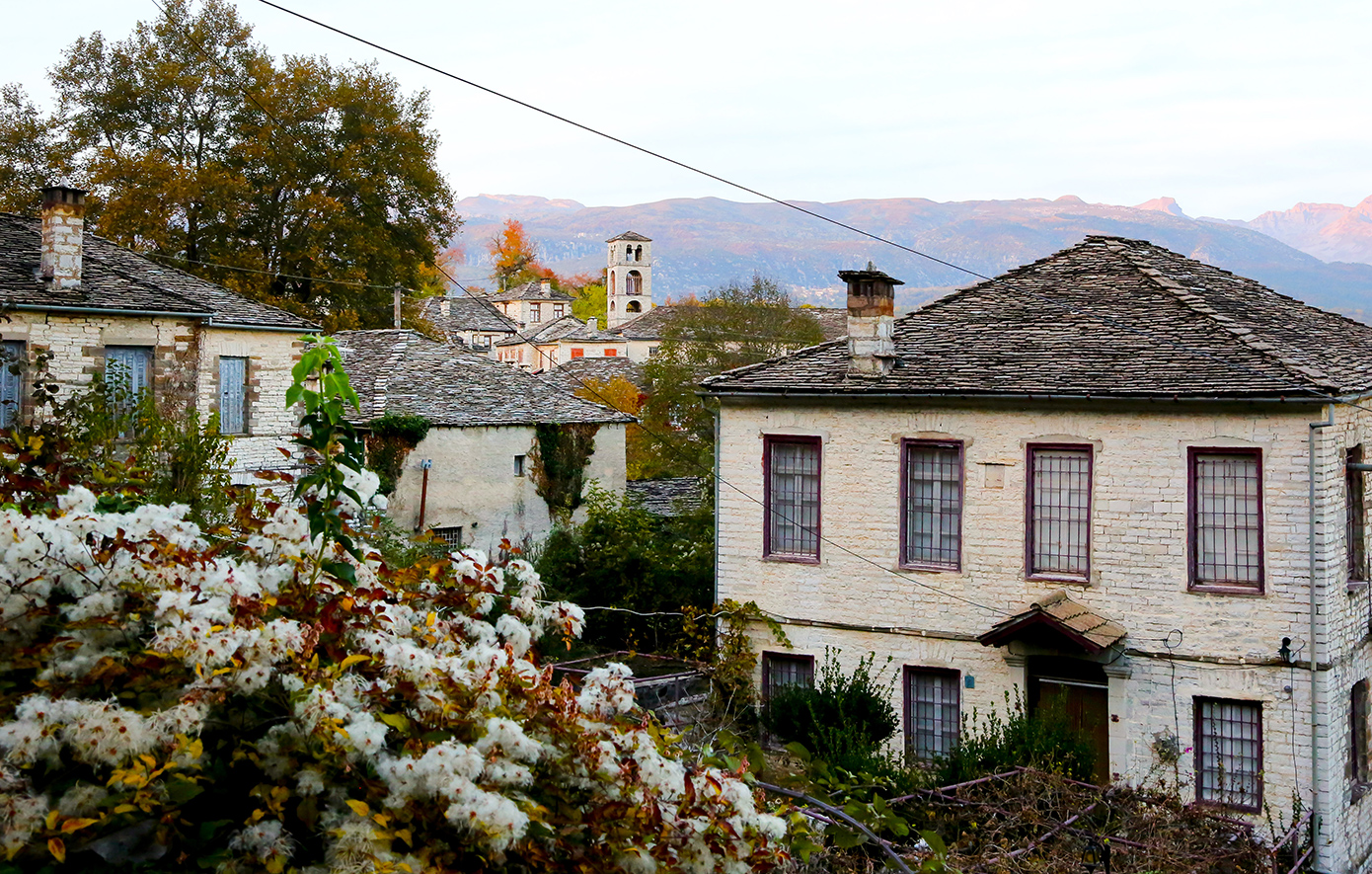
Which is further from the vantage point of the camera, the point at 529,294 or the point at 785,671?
the point at 529,294

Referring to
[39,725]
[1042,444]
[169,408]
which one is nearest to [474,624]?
[39,725]

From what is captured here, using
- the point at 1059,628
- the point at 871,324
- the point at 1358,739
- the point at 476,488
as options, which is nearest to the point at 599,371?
the point at 476,488

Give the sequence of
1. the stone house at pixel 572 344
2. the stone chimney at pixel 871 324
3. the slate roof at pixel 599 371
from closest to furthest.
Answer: the stone chimney at pixel 871 324 → the slate roof at pixel 599 371 → the stone house at pixel 572 344

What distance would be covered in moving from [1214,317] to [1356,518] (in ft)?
11.4

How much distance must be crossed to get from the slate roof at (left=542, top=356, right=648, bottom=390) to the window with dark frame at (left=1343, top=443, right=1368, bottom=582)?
138 ft

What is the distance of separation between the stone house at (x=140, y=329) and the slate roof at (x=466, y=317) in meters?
50.9

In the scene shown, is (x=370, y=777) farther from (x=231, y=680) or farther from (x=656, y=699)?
(x=656, y=699)

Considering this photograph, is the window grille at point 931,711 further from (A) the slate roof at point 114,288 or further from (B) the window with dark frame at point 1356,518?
(A) the slate roof at point 114,288

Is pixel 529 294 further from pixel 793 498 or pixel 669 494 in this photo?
pixel 793 498

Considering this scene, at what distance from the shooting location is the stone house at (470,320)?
264 ft

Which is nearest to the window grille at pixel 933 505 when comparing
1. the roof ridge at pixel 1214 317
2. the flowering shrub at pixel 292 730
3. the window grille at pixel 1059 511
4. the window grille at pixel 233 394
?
the window grille at pixel 1059 511

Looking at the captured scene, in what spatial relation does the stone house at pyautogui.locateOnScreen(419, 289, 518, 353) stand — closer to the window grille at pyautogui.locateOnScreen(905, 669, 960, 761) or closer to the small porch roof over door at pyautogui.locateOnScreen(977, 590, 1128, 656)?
the window grille at pyautogui.locateOnScreen(905, 669, 960, 761)

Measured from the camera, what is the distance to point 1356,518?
17797 millimetres

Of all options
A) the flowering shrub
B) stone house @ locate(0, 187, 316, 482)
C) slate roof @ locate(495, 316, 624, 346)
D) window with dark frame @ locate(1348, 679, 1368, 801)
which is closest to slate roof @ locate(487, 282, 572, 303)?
slate roof @ locate(495, 316, 624, 346)
